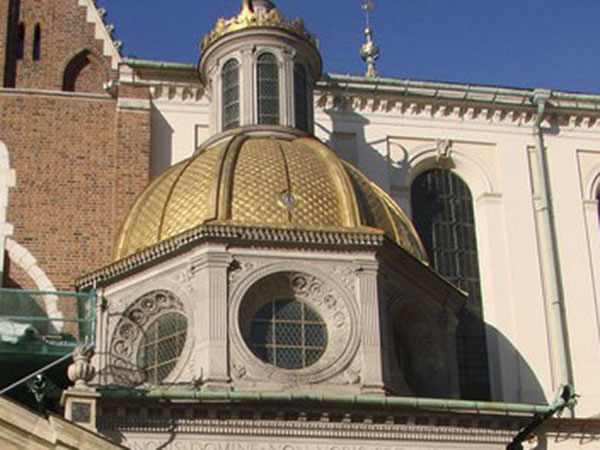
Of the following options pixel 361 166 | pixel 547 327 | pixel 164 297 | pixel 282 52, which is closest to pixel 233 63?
pixel 282 52

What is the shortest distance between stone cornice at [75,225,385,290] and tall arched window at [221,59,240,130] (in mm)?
4053

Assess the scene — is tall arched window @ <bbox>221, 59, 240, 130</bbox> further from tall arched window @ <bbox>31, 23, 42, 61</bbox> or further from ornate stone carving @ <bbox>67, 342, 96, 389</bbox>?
ornate stone carving @ <bbox>67, 342, 96, 389</bbox>

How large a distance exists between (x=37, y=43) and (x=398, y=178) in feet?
23.8

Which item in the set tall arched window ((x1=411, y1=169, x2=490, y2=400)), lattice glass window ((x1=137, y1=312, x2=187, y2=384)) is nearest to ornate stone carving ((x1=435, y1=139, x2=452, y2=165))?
tall arched window ((x1=411, y1=169, x2=490, y2=400))

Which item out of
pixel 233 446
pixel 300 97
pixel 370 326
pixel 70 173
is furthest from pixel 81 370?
pixel 300 97

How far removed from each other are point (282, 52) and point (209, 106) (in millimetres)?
1951

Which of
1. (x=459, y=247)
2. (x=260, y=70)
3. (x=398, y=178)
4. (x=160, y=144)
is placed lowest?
(x=459, y=247)

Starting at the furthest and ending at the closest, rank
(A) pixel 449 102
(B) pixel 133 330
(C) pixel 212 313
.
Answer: (A) pixel 449 102, (B) pixel 133 330, (C) pixel 212 313

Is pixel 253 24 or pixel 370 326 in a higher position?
pixel 253 24

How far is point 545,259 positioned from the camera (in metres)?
24.3

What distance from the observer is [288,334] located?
18.8 metres

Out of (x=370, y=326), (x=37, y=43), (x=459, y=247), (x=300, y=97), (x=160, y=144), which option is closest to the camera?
(x=370, y=326)

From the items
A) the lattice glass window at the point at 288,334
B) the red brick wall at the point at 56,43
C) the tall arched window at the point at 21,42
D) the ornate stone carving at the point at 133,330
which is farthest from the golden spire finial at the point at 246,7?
the lattice glass window at the point at 288,334

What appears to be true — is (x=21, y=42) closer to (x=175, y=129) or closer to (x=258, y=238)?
(x=175, y=129)
